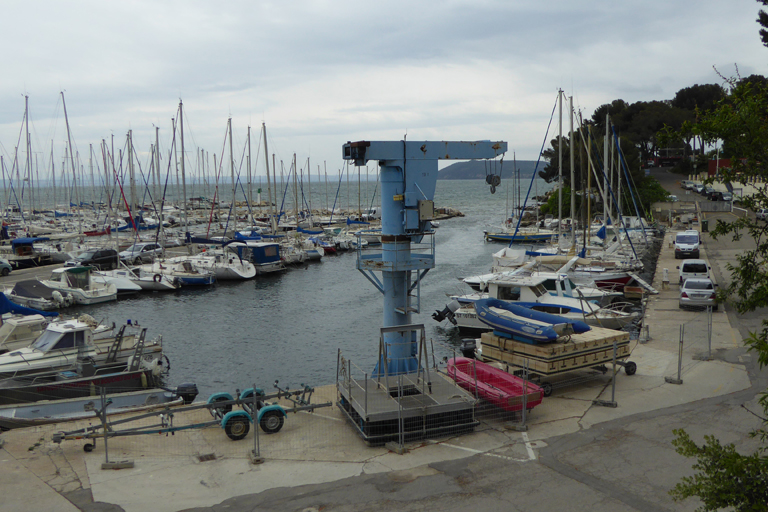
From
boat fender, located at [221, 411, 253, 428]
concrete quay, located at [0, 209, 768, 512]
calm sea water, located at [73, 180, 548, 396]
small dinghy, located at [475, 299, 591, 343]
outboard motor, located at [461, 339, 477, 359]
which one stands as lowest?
calm sea water, located at [73, 180, 548, 396]

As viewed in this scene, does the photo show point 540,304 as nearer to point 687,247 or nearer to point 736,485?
point 736,485

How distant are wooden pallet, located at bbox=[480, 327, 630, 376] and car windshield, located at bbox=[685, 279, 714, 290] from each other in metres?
11.9

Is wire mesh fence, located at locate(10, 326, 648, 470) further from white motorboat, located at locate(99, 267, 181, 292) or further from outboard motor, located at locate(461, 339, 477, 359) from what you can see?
white motorboat, located at locate(99, 267, 181, 292)

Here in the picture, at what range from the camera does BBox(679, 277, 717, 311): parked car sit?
25.9m

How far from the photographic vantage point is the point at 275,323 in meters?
33.1

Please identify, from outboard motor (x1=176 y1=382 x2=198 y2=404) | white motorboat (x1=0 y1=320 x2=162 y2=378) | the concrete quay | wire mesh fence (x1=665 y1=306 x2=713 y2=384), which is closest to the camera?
the concrete quay

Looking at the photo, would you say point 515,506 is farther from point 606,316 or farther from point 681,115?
point 681,115

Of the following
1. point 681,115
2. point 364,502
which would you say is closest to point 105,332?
point 364,502

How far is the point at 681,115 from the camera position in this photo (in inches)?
3804

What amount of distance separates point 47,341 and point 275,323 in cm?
1403

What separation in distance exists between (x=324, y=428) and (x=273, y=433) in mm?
1125

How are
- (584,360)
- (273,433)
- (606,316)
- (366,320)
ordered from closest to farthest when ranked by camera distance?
1. (273,433)
2. (584,360)
3. (606,316)
4. (366,320)

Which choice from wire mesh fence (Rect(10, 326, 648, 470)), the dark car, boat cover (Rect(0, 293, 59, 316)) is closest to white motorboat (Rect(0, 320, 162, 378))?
wire mesh fence (Rect(10, 326, 648, 470))

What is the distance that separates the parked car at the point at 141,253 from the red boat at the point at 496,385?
39.1 m
